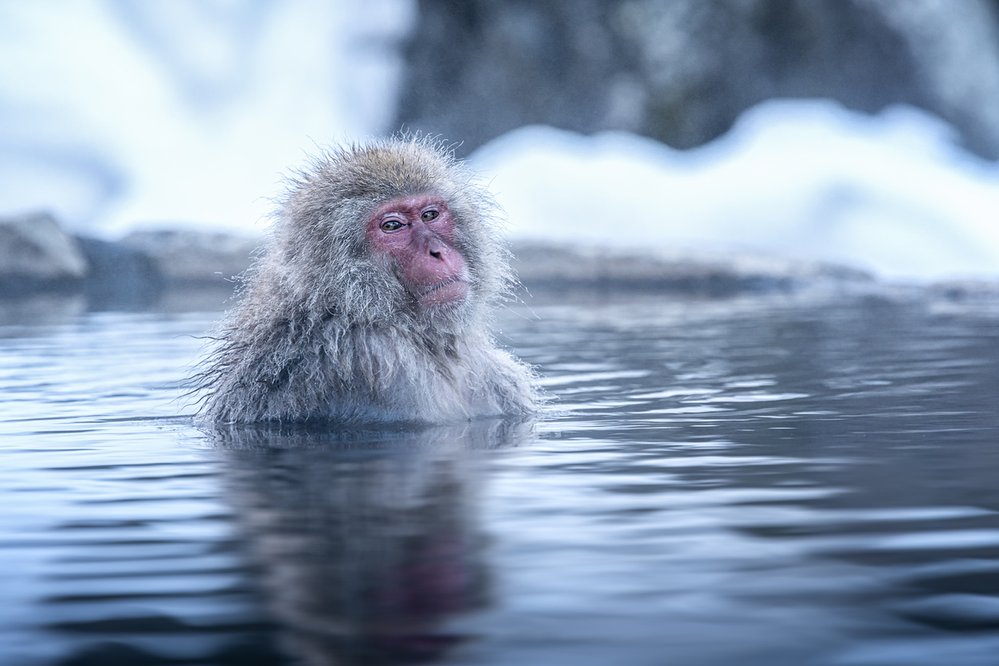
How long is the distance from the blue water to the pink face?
45 cm

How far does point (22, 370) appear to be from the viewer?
6746 millimetres

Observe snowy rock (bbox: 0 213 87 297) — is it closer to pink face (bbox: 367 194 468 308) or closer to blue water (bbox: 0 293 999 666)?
blue water (bbox: 0 293 999 666)

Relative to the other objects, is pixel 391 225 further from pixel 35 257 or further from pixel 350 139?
pixel 35 257

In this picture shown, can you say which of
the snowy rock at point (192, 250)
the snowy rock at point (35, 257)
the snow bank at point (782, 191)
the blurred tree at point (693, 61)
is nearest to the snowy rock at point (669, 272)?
the snow bank at point (782, 191)

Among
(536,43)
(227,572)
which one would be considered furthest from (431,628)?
(536,43)

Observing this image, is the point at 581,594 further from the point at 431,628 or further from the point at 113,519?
the point at 113,519

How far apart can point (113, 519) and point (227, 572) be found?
25.6 inches

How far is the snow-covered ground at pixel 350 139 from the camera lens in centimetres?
1384

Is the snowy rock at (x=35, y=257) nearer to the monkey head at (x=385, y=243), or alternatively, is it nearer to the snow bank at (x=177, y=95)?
the snow bank at (x=177, y=95)

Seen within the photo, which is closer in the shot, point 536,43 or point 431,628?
point 431,628

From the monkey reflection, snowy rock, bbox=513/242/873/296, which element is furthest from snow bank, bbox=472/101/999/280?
the monkey reflection

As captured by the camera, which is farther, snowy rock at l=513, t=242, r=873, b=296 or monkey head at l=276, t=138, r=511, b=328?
snowy rock at l=513, t=242, r=873, b=296

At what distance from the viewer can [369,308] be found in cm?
475

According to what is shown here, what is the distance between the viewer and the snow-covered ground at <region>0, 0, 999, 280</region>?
13836 mm
